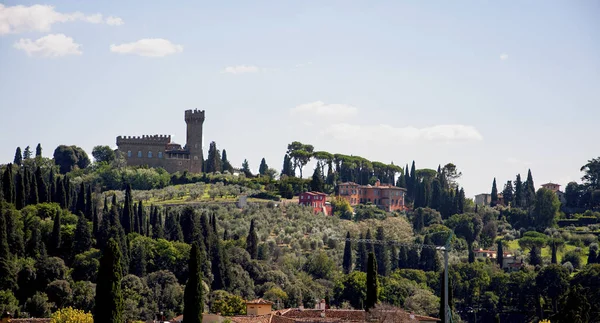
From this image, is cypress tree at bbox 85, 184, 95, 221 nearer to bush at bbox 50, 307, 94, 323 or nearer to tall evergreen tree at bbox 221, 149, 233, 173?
bush at bbox 50, 307, 94, 323

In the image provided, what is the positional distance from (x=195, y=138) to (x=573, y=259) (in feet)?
185

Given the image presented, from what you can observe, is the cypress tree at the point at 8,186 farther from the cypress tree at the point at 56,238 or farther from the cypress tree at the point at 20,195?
the cypress tree at the point at 56,238

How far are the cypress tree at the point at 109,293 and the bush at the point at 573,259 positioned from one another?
73.9 m

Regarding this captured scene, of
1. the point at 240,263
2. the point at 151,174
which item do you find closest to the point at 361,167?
the point at 151,174

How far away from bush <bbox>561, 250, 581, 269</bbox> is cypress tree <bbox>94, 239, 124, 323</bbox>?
73950 mm

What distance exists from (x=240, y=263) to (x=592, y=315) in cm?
2913

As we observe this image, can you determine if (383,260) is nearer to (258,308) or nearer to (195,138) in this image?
(258,308)

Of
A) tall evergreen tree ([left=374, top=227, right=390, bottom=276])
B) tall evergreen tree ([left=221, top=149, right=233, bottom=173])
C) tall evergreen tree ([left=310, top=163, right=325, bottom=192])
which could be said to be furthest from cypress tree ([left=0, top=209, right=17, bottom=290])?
tall evergreen tree ([left=221, top=149, right=233, bottom=173])

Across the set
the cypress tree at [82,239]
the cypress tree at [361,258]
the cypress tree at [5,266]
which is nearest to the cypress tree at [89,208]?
the cypress tree at [82,239]

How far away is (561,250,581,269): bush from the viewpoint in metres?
124

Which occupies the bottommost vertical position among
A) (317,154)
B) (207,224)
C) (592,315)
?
(592,315)

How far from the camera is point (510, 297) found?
11006 cm

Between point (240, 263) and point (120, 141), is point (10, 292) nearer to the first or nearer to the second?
point (240, 263)

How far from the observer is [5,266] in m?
73.9
